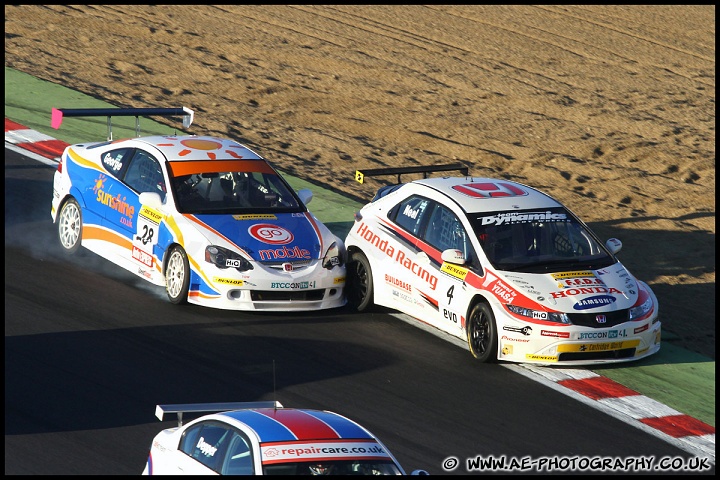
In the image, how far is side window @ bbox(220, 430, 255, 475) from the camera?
8109mm

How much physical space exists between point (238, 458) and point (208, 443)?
1.28ft

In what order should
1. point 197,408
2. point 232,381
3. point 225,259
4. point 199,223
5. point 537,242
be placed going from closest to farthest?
point 197,408 → point 232,381 → point 537,242 → point 225,259 → point 199,223

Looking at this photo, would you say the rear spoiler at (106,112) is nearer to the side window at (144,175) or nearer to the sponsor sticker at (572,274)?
the side window at (144,175)

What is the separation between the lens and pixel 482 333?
13031mm

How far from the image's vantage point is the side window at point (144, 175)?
A: 576 inches

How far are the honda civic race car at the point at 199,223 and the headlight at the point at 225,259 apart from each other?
0.01m

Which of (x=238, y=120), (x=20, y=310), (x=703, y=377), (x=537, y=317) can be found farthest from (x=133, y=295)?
(x=238, y=120)

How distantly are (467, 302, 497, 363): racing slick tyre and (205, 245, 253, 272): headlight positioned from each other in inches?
97.6

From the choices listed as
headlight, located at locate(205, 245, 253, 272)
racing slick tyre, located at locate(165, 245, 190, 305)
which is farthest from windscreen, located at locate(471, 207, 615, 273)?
racing slick tyre, located at locate(165, 245, 190, 305)

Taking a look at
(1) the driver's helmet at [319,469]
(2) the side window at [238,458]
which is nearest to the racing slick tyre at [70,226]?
(2) the side window at [238,458]

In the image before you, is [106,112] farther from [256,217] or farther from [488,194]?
[488,194]

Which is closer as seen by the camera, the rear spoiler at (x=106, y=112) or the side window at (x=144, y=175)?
the side window at (x=144, y=175)

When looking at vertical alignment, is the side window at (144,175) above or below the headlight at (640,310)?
above

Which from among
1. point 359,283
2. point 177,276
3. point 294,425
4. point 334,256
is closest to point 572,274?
point 359,283
